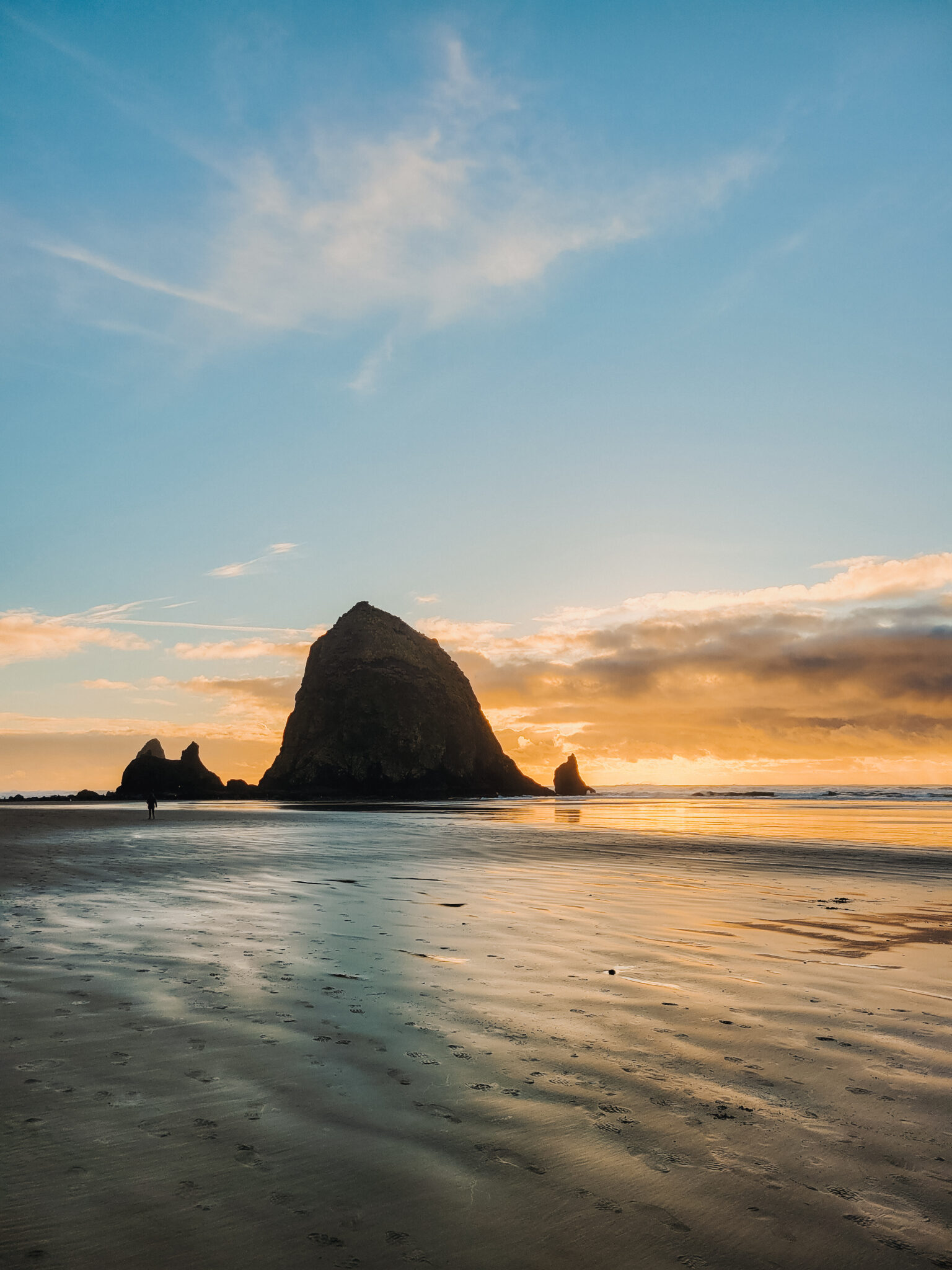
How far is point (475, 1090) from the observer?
13.5 feet

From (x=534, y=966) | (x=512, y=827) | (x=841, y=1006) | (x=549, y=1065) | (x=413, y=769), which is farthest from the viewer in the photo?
(x=413, y=769)

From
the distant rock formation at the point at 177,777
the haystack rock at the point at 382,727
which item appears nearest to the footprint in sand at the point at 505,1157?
the haystack rock at the point at 382,727

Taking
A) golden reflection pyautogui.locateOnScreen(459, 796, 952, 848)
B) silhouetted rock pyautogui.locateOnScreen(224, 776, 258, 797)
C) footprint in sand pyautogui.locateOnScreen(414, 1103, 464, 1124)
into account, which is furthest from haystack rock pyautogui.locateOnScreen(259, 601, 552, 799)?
footprint in sand pyautogui.locateOnScreen(414, 1103, 464, 1124)

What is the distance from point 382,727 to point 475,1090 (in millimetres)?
122094

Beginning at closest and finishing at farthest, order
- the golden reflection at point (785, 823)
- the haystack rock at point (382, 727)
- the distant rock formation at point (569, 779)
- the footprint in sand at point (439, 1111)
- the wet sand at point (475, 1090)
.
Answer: the wet sand at point (475, 1090), the footprint in sand at point (439, 1111), the golden reflection at point (785, 823), the haystack rock at point (382, 727), the distant rock formation at point (569, 779)

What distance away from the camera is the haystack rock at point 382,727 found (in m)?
121

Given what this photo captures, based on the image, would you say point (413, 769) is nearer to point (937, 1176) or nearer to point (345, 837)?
point (345, 837)

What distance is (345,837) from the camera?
89.3ft

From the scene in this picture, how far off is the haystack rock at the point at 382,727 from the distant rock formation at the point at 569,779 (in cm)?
950

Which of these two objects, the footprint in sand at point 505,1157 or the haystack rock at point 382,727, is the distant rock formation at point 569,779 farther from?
the footprint in sand at point 505,1157

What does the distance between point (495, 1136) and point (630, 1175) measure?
648mm

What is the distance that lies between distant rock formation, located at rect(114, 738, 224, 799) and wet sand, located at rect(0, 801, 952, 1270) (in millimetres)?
120212

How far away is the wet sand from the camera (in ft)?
8.98

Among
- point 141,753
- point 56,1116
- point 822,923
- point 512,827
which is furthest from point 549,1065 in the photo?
point 141,753
